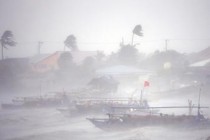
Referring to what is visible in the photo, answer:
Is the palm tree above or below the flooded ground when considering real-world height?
above

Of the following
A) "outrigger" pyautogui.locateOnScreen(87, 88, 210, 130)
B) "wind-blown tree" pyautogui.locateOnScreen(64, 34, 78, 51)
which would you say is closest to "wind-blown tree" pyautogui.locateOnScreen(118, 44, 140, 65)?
"wind-blown tree" pyautogui.locateOnScreen(64, 34, 78, 51)

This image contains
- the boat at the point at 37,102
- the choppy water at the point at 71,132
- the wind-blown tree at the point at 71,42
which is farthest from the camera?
the wind-blown tree at the point at 71,42

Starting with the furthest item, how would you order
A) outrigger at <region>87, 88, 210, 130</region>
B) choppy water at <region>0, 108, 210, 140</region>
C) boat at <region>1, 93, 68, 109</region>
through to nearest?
boat at <region>1, 93, 68, 109</region>
outrigger at <region>87, 88, 210, 130</region>
choppy water at <region>0, 108, 210, 140</region>

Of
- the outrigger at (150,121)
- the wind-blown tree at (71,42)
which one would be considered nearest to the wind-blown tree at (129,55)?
the wind-blown tree at (71,42)

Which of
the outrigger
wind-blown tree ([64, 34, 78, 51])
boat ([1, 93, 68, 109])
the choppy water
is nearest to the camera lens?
the choppy water

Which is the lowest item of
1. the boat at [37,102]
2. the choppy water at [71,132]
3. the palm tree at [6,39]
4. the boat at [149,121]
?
the choppy water at [71,132]

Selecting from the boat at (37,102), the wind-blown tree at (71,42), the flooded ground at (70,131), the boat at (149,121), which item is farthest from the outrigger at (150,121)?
the wind-blown tree at (71,42)

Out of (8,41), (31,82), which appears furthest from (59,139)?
(8,41)

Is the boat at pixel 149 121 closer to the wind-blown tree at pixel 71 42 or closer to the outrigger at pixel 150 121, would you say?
the outrigger at pixel 150 121

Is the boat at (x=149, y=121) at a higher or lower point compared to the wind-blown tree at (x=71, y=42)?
lower

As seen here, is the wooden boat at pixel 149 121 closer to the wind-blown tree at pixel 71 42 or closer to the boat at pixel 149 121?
the boat at pixel 149 121

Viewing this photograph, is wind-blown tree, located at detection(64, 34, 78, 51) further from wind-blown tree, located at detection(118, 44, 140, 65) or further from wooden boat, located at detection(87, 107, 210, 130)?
wooden boat, located at detection(87, 107, 210, 130)

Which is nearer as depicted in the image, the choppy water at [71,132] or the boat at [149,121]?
the choppy water at [71,132]

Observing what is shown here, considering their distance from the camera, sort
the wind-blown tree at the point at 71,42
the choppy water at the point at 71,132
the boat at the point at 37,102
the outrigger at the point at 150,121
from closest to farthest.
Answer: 1. the choppy water at the point at 71,132
2. the outrigger at the point at 150,121
3. the boat at the point at 37,102
4. the wind-blown tree at the point at 71,42
